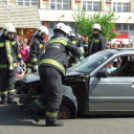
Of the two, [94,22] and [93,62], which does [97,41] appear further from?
[94,22]

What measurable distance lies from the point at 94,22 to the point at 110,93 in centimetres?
2965

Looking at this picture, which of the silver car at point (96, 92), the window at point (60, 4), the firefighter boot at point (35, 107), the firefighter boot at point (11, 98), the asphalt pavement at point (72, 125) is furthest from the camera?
the window at point (60, 4)

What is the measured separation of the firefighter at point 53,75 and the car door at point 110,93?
0.69 metres

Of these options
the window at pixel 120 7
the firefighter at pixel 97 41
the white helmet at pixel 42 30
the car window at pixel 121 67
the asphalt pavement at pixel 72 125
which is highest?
the window at pixel 120 7

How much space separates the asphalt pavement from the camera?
4750 millimetres

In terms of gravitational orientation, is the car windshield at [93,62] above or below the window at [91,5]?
below

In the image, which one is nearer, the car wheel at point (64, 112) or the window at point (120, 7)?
the car wheel at point (64, 112)

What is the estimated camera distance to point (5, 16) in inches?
922

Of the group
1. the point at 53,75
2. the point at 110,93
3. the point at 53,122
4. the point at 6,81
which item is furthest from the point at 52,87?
the point at 6,81

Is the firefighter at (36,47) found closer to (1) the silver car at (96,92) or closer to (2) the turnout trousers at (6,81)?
(2) the turnout trousers at (6,81)

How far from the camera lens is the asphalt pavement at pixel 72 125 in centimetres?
475

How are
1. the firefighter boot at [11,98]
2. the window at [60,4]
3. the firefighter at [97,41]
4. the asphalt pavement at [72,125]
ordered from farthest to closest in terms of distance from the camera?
the window at [60,4], the firefighter at [97,41], the firefighter boot at [11,98], the asphalt pavement at [72,125]

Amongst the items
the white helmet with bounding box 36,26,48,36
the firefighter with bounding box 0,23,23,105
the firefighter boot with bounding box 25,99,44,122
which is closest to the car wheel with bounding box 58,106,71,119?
the firefighter boot with bounding box 25,99,44,122

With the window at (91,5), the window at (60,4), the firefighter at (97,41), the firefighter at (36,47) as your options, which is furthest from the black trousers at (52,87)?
the window at (91,5)
